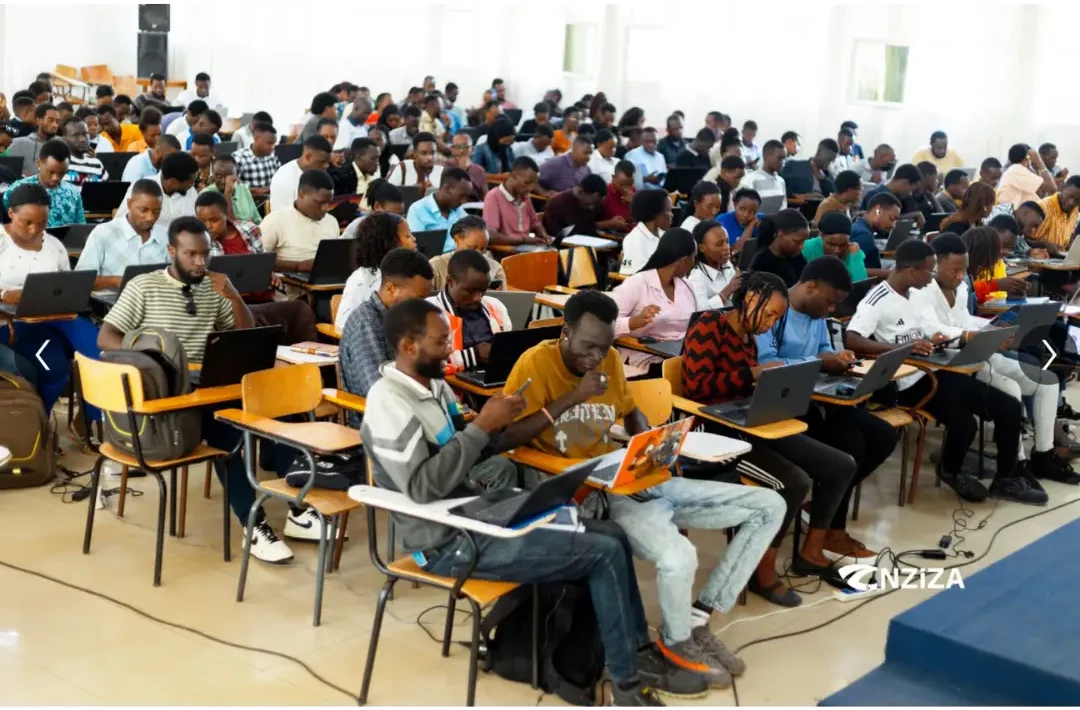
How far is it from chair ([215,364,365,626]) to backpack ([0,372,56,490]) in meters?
1.19

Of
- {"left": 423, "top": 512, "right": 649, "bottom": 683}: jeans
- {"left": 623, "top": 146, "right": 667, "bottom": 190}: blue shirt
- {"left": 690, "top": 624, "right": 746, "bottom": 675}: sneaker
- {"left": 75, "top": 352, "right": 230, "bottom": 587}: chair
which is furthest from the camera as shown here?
{"left": 623, "top": 146, "right": 667, "bottom": 190}: blue shirt

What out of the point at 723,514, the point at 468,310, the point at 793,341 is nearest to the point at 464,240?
the point at 468,310

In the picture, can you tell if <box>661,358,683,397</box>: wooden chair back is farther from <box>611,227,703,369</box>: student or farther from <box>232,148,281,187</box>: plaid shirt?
<box>232,148,281,187</box>: plaid shirt

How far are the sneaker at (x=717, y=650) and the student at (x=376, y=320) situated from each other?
132 cm

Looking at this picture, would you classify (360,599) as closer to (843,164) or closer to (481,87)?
(843,164)

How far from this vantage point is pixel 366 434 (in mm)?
3367

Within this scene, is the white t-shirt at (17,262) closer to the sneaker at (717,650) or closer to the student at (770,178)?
the sneaker at (717,650)

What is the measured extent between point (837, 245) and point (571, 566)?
380 centimetres

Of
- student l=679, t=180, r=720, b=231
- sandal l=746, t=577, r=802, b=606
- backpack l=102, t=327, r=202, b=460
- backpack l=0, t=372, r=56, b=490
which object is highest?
student l=679, t=180, r=720, b=231

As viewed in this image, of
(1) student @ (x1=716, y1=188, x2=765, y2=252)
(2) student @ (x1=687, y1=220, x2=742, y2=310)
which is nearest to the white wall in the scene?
(1) student @ (x1=716, y1=188, x2=765, y2=252)

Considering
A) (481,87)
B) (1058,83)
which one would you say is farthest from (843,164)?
(481,87)

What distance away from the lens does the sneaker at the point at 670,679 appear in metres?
3.61

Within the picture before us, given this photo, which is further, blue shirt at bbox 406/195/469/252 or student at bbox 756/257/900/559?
blue shirt at bbox 406/195/469/252

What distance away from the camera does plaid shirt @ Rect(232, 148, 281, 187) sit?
8711 mm
